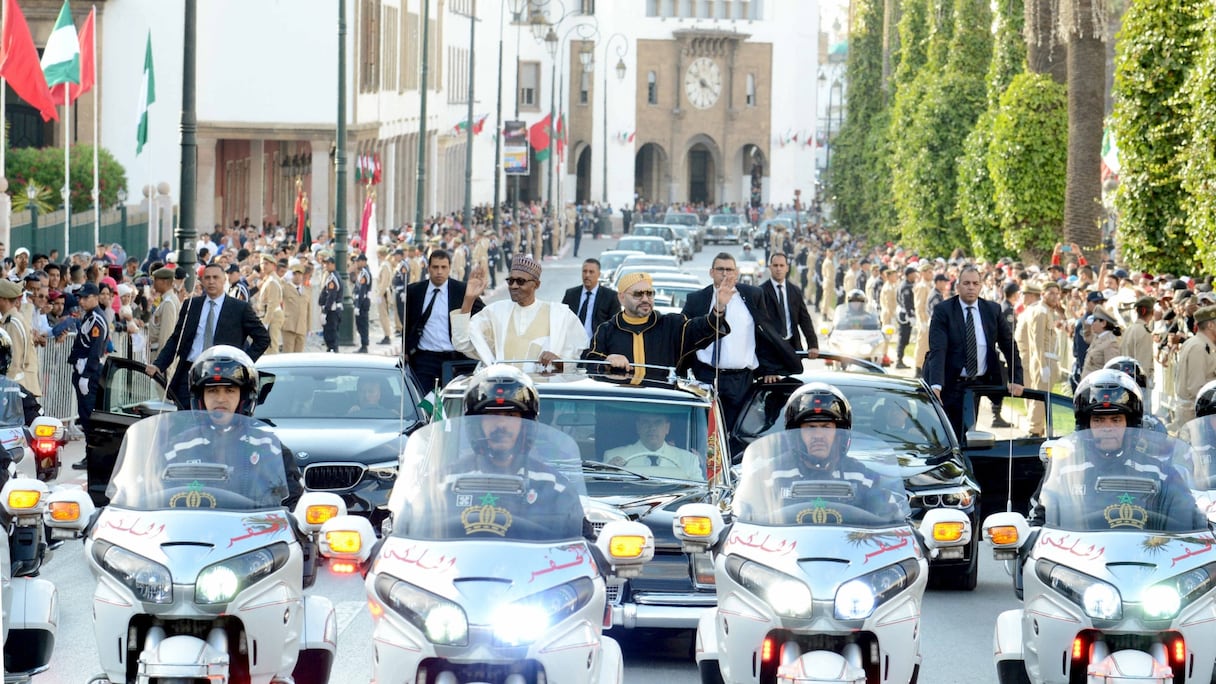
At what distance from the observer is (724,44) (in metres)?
122

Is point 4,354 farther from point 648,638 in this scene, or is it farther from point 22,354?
point 22,354

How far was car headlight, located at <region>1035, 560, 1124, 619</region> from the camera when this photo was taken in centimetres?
764

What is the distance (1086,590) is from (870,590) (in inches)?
32.2

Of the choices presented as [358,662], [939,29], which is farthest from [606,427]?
[939,29]

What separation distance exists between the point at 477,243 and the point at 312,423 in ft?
133

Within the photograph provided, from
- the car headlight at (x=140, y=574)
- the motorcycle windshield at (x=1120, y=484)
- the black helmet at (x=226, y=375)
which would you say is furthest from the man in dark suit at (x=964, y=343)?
the car headlight at (x=140, y=574)

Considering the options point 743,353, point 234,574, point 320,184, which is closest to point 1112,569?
point 234,574

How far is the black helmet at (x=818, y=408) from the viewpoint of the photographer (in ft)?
27.6

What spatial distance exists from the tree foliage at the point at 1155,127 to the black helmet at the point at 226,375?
1961cm

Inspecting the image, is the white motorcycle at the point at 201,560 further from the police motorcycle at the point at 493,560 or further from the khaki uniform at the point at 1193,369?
the khaki uniform at the point at 1193,369

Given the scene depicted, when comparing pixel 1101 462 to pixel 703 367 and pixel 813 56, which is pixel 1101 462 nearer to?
pixel 703 367

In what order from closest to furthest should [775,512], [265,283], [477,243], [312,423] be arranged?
1. [775,512]
2. [312,423]
3. [265,283]
4. [477,243]

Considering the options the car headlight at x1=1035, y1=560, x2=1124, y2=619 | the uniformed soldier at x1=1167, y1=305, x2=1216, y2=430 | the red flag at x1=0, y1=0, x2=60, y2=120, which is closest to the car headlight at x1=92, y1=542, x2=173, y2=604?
the car headlight at x1=1035, y1=560, x2=1124, y2=619

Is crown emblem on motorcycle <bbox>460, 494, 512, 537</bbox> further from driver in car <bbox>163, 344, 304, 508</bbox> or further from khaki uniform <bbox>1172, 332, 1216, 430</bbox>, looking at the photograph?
khaki uniform <bbox>1172, 332, 1216, 430</bbox>
